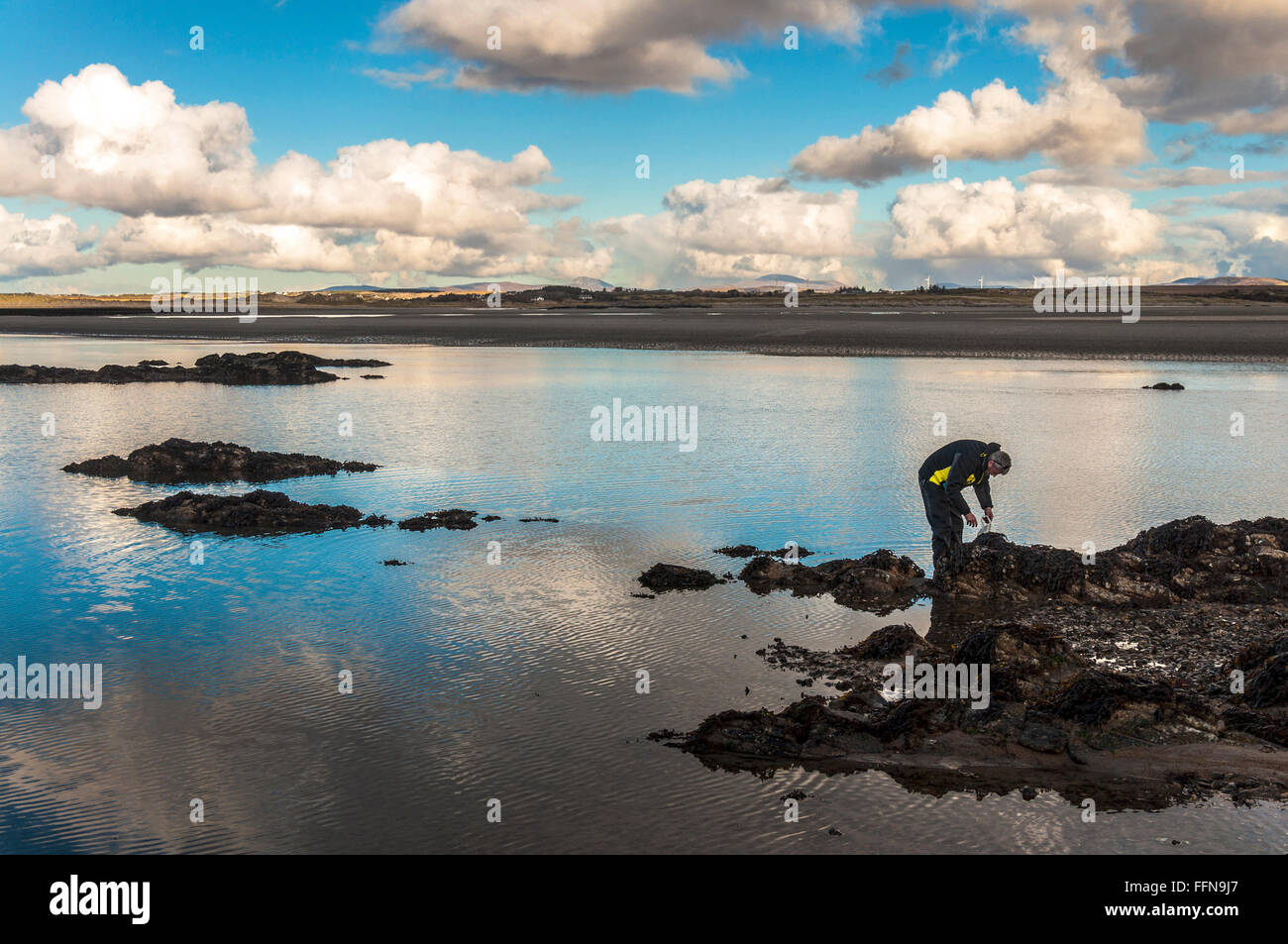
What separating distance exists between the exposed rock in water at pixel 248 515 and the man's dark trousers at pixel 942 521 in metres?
8.66

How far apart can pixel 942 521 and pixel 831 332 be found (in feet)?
201

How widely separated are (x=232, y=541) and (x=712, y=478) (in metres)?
9.13

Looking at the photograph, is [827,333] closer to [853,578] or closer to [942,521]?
[942,521]

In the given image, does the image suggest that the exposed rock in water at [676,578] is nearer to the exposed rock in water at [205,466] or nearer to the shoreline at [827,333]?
the exposed rock in water at [205,466]

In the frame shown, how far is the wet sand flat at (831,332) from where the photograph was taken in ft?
189

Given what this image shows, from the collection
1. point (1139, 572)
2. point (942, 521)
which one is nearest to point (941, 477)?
point (942, 521)

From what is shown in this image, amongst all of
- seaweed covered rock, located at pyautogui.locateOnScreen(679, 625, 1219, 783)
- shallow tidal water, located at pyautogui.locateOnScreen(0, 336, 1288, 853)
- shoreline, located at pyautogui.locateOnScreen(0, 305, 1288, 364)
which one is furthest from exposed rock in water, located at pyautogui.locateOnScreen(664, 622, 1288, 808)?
shoreline, located at pyautogui.locateOnScreen(0, 305, 1288, 364)

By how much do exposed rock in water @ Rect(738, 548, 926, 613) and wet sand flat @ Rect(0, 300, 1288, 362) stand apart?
45261 mm

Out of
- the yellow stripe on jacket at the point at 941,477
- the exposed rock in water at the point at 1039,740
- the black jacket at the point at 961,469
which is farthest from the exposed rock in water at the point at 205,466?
the exposed rock in water at the point at 1039,740

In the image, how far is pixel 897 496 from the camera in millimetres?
18391

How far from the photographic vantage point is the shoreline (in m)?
56.9

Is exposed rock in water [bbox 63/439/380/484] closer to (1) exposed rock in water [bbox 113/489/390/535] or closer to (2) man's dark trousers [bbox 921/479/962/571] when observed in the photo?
(1) exposed rock in water [bbox 113/489/390/535]
